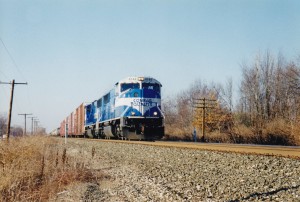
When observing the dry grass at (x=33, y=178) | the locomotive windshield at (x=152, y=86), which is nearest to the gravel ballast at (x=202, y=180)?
the dry grass at (x=33, y=178)

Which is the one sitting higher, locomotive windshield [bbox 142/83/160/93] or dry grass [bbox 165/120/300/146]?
locomotive windshield [bbox 142/83/160/93]

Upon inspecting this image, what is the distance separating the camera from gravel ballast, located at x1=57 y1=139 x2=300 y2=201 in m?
5.64

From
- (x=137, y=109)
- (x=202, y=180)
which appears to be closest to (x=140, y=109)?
(x=137, y=109)

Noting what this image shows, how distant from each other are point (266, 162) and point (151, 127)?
11.4m

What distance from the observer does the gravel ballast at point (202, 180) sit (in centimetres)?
564

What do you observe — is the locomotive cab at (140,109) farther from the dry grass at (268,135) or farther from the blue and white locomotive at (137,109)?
the dry grass at (268,135)

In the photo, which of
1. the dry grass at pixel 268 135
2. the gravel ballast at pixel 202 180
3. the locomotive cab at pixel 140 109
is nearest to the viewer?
the gravel ballast at pixel 202 180

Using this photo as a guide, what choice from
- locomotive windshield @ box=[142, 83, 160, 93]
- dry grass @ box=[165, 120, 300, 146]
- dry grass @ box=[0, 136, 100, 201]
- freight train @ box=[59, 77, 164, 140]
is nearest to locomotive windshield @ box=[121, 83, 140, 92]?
freight train @ box=[59, 77, 164, 140]

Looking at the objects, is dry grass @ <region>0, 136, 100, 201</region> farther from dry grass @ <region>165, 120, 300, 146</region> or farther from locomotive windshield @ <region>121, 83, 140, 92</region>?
dry grass @ <region>165, 120, 300, 146</region>

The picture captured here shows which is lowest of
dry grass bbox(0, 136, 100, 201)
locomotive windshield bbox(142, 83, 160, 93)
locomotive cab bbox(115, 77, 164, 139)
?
dry grass bbox(0, 136, 100, 201)

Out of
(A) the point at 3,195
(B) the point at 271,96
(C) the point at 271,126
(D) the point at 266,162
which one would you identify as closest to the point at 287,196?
(D) the point at 266,162

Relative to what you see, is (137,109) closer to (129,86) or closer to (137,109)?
(137,109)

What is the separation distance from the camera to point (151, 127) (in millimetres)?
18844

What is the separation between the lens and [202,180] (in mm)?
6969
